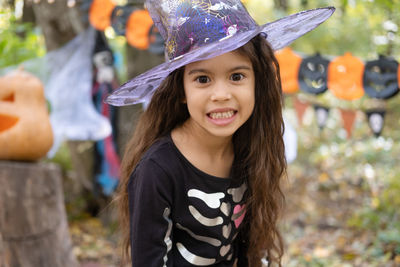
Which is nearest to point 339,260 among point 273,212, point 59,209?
point 273,212

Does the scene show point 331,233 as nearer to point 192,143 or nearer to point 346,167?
point 346,167

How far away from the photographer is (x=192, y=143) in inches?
62.2

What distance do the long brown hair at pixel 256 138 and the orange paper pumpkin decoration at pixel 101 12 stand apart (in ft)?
6.17

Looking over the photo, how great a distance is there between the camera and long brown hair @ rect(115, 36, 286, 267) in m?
1.61

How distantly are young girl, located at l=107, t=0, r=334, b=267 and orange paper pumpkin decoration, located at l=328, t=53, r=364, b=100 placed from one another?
1.15 m

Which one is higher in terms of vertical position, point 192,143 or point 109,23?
point 109,23

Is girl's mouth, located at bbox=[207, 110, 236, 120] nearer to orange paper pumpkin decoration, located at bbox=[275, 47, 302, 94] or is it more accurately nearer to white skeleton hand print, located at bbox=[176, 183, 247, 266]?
white skeleton hand print, located at bbox=[176, 183, 247, 266]

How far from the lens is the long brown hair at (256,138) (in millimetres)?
1606

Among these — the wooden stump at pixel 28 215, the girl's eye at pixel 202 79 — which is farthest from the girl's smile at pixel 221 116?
the wooden stump at pixel 28 215

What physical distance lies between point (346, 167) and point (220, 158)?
3.73m

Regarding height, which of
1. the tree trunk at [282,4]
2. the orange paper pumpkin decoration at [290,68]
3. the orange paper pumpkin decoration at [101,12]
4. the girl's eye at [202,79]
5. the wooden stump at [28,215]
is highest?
the orange paper pumpkin decoration at [101,12]

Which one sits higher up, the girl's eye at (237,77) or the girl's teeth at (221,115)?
the girl's eye at (237,77)

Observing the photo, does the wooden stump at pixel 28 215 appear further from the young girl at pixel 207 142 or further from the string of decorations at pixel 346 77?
the string of decorations at pixel 346 77

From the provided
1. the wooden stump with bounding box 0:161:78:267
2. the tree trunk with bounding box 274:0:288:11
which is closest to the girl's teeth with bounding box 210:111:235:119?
the wooden stump with bounding box 0:161:78:267
